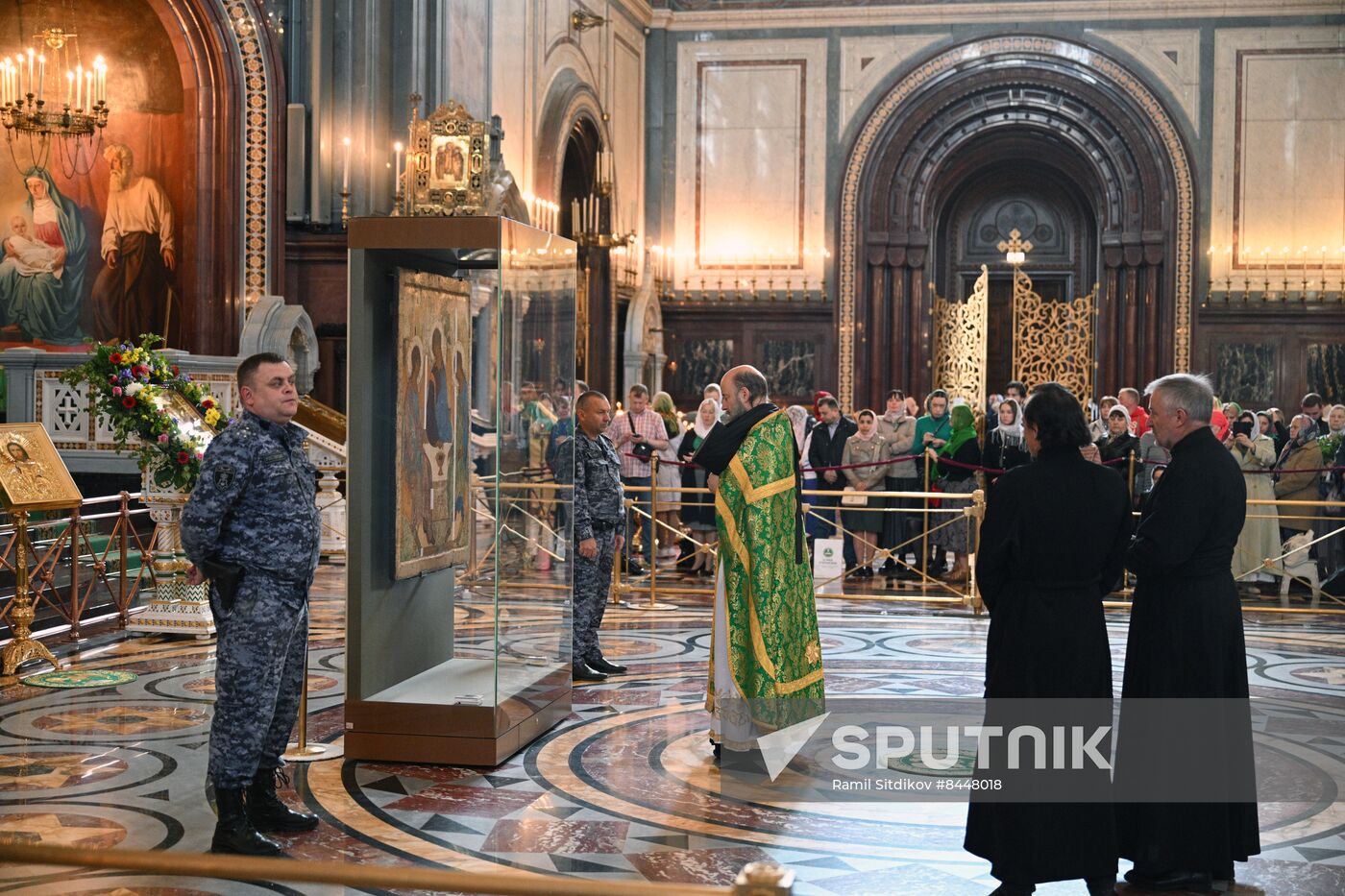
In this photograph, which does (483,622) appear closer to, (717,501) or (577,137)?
(717,501)

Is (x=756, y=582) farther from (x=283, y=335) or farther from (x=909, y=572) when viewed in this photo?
(x=283, y=335)

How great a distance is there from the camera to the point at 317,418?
42.8 ft

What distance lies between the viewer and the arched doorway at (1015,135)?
20.6 m

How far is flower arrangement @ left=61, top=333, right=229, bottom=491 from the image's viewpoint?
350 inches

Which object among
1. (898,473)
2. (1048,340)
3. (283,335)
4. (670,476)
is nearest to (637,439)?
(670,476)

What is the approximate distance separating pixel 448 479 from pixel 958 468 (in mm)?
6816

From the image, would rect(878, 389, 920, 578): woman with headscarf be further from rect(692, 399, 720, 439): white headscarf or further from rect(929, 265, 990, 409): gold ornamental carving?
rect(929, 265, 990, 409): gold ornamental carving

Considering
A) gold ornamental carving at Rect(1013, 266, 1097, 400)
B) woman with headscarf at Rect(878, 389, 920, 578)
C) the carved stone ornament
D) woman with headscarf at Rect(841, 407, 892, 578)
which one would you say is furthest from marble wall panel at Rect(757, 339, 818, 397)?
the carved stone ornament

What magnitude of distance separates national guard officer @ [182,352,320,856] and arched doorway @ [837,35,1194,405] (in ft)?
54.4

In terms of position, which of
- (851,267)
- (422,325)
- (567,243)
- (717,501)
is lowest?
(717,501)

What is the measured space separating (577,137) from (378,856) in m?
14.9

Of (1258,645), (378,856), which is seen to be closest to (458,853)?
(378,856)

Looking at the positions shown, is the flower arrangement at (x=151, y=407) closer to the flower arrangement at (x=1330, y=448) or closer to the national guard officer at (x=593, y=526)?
the national guard officer at (x=593, y=526)

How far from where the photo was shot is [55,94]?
45.2 ft
